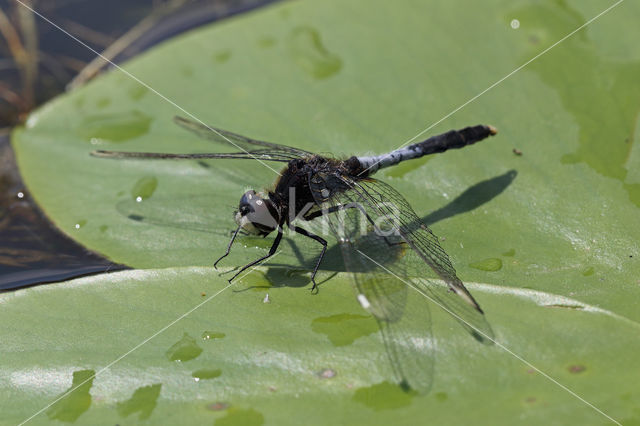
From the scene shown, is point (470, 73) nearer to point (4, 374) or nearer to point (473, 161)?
point (473, 161)

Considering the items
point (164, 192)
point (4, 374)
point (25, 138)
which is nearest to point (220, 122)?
point (164, 192)

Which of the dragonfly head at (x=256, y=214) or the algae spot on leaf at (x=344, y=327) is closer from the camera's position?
the algae spot on leaf at (x=344, y=327)

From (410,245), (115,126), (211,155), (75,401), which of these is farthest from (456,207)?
(115,126)

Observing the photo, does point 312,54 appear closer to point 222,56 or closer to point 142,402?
point 222,56

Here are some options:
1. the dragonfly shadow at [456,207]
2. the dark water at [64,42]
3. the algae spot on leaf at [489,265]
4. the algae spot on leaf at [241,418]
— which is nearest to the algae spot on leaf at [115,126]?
the dark water at [64,42]

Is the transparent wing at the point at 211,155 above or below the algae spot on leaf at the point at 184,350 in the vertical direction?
above

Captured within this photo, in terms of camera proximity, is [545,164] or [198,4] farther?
[198,4]

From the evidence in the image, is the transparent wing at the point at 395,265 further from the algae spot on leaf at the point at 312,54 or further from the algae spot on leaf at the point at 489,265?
the algae spot on leaf at the point at 312,54
